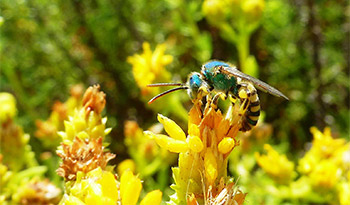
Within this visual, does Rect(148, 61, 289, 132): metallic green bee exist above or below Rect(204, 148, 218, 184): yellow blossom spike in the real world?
above

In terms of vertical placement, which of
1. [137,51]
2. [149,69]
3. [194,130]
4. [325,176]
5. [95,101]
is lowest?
[325,176]

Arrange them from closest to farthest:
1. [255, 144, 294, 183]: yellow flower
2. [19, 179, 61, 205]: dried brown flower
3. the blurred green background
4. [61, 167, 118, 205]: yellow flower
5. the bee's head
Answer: [61, 167, 118, 205]: yellow flower → the bee's head → [19, 179, 61, 205]: dried brown flower → [255, 144, 294, 183]: yellow flower → the blurred green background

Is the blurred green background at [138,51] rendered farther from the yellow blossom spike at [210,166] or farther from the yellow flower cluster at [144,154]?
the yellow blossom spike at [210,166]

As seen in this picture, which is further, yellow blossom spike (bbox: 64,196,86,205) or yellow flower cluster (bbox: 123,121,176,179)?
yellow flower cluster (bbox: 123,121,176,179)

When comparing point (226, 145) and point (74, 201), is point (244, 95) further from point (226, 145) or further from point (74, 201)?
point (74, 201)

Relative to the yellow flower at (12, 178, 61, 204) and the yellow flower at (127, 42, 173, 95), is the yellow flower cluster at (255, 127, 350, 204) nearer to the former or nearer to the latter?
the yellow flower at (127, 42, 173, 95)

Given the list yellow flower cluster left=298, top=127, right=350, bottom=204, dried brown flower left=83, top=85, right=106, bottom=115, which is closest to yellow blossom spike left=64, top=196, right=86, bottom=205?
dried brown flower left=83, top=85, right=106, bottom=115

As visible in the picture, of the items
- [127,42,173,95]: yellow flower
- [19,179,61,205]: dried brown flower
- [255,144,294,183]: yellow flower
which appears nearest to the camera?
[19,179,61,205]: dried brown flower

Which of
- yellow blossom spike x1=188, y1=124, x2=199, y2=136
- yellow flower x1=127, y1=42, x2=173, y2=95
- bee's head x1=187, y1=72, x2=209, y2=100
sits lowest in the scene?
yellow blossom spike x1=188, y1=124, x2=199, y2=136

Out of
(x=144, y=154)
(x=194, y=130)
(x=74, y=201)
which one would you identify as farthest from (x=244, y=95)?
(x=144, y=154)
